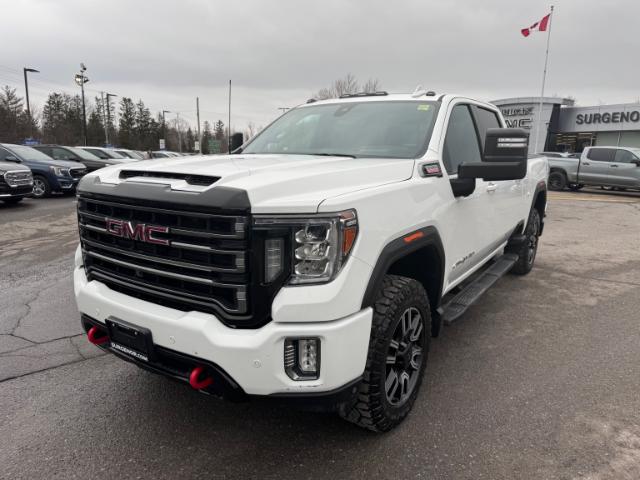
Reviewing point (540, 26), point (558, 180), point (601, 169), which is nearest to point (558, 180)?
point (558, 180)

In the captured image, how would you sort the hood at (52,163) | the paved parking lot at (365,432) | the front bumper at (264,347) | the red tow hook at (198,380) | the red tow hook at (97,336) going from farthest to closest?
1. the hood at (52,163)
2. the red tow hook at (97,336)
3. the paved parking lot at (365,432)
4. the red tow hook at (198,380)
5. the front bumper at (264,347)

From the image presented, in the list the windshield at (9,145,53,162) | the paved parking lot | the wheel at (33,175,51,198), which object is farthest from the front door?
the windshield at (9,145,53,162)

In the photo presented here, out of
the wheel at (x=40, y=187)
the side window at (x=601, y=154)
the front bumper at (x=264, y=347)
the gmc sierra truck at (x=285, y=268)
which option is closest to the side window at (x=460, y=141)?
the gmc sierra truck at (x=285, y=268)

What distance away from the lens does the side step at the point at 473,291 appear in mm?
3295

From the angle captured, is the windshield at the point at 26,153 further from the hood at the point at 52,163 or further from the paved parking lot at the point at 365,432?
the paved parking lot at the point at 365,432

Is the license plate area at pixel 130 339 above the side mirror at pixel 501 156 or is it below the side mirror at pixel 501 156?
below

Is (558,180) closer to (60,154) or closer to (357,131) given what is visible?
(357,131)

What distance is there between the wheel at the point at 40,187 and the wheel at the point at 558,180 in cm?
1839

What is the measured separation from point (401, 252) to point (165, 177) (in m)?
1.26

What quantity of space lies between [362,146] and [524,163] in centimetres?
108

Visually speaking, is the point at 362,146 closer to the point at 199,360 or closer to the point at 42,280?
the point at 199,360

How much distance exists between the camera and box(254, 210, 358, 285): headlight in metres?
1.96

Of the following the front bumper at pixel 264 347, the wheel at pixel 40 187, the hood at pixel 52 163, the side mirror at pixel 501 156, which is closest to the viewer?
the front bumper at pixel 264 347

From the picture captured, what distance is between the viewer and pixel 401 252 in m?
2.39
